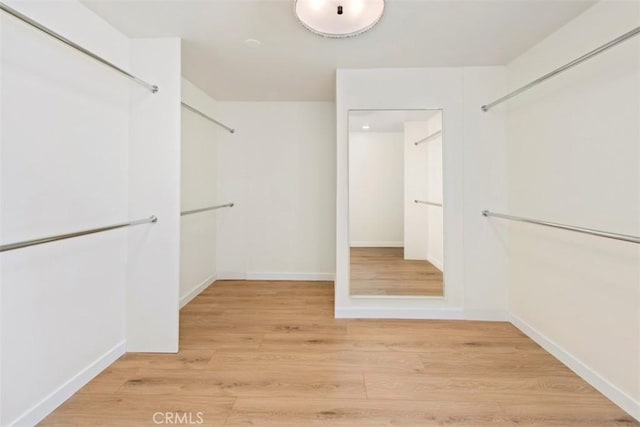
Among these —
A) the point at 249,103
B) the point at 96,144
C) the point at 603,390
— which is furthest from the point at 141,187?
the point at 603,390

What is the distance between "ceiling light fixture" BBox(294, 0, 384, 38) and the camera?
1461mm

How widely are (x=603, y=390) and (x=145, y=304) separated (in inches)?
106

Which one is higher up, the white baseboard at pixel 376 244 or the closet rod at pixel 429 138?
the closet rod at pixel 429 138

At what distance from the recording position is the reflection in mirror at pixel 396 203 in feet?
8.32

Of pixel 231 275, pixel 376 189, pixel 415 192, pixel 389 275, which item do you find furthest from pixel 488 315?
pixel 231 275

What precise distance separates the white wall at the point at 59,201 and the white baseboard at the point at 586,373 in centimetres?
278

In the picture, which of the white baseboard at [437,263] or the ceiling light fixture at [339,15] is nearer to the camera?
the ceiling light fixture at [339,15]

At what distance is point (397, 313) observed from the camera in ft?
8.19

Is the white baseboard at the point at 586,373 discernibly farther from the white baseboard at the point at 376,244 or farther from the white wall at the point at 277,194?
the white wall at the point at 277,194

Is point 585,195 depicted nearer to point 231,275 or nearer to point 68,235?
point 68,235

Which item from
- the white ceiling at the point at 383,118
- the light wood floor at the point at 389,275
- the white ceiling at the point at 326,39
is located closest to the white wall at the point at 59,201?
the white ceiling at the point at 326,39

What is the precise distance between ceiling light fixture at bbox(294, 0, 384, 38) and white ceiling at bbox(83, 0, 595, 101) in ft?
0.54

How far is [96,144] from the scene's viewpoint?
1701 millimetres

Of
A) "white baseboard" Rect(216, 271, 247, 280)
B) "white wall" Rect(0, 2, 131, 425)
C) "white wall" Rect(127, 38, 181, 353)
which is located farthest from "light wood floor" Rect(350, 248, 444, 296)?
"white wall" Rect(0, 2, 131, 425)
